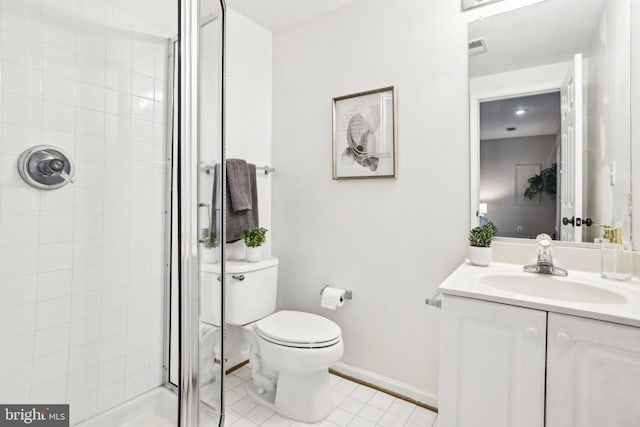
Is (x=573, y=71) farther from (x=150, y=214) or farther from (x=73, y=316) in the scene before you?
(x=73, y=316)

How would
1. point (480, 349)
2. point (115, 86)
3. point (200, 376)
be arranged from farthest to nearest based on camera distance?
point (115, 86) < point (480, 349) < point (200, 376)

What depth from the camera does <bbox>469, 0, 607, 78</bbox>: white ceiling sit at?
1.39 meters

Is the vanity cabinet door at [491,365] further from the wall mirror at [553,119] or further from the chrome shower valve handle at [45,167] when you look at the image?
the chrome shower valve handle at [45,167]

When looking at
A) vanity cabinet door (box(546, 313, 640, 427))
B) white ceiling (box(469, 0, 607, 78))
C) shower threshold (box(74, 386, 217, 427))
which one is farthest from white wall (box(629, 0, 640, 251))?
shower threshold (box(74, 386, 217, 427))

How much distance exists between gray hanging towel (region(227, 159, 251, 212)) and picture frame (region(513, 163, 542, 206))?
4.60 feet

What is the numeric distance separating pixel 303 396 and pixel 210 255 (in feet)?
3.32

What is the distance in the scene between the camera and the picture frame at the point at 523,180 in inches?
58.1

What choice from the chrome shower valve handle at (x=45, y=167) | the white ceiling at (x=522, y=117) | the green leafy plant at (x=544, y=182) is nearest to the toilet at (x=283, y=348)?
the chrome shower valve handle at (x=45, y=167)

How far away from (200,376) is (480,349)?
0.88m

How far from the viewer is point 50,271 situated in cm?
119

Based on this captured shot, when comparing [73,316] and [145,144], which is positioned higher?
[145,144]

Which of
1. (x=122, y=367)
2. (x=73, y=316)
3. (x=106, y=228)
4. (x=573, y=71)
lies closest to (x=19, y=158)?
(x=106, y=228)

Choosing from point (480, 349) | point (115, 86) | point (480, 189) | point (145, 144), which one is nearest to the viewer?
point (480, 349)

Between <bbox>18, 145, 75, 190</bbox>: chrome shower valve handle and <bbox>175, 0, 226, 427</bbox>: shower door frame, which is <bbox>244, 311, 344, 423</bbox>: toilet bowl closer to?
<bbox>175, 0, 226, 427</bbox>: shower door frame
